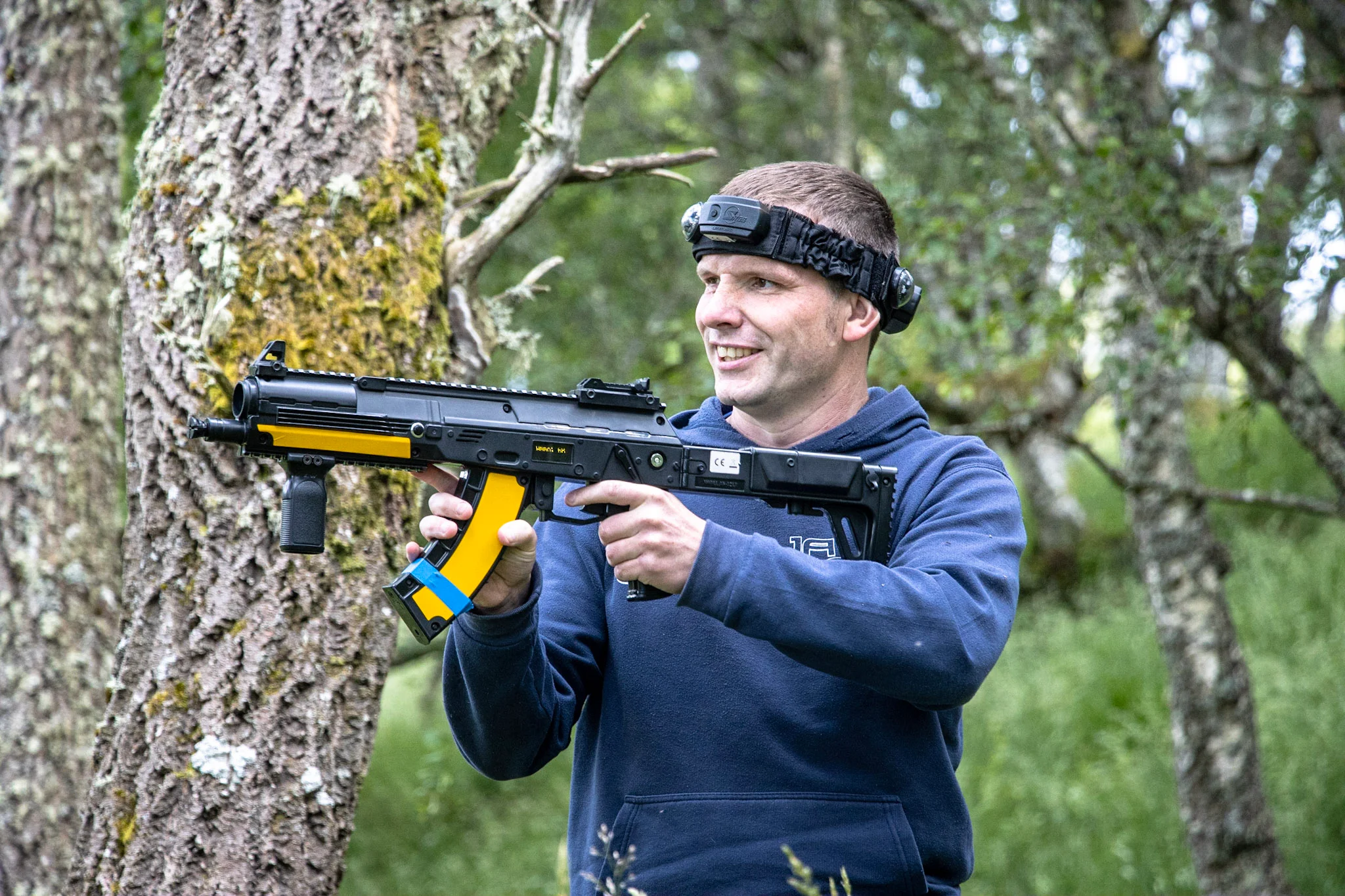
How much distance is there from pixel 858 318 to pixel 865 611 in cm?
106

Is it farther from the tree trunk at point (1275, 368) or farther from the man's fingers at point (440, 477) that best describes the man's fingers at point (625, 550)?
the tree trunk at point (1275, 368)

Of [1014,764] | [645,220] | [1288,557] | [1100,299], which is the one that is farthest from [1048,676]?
[645,220]

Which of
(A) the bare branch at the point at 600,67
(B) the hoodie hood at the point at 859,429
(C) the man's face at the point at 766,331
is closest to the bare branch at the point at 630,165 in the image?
(A) the bare branch at the point at 600,67

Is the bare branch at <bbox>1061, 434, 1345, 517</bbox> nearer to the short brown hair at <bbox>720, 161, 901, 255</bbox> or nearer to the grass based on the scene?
the grass

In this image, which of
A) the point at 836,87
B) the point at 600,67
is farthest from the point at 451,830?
the point at 600,67

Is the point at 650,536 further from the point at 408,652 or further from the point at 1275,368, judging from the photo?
the point at 408,652

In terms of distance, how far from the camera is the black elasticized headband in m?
3.07

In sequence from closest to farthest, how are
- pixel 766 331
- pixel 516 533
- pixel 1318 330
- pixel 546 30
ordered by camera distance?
1. pixel 516 533
2. pixel 766 331
3. pixel 546 30
4. pixel 1318 330

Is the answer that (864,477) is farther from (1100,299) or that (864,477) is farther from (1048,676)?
(1048,676)

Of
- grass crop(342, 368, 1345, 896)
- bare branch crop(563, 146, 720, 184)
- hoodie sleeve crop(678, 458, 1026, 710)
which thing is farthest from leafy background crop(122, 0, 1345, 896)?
hoodie sleeve crop(678, 458, 1026, 710)

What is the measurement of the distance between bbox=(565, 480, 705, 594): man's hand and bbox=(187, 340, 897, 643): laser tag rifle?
10 centimetres

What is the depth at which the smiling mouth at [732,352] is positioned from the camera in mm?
3053

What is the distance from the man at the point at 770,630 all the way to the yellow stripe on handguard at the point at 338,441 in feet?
0.55

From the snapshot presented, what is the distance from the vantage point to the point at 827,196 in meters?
3.18
